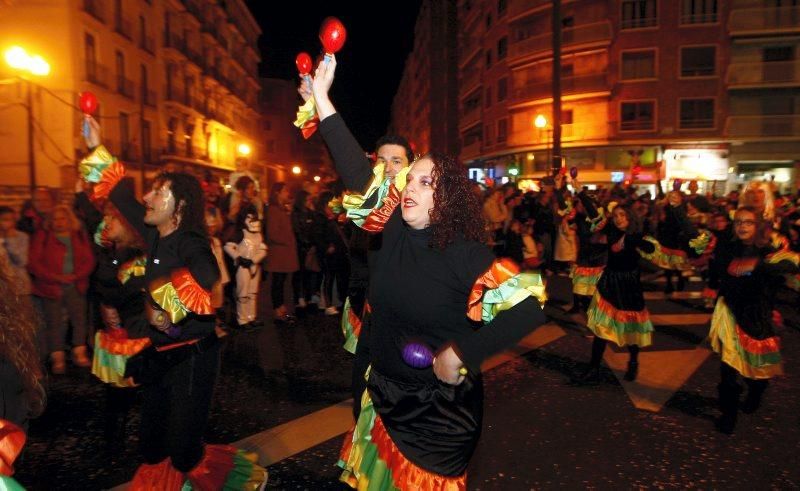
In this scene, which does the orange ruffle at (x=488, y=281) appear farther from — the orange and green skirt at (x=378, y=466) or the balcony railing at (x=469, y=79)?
the balcony railing at (x=469, y=79)

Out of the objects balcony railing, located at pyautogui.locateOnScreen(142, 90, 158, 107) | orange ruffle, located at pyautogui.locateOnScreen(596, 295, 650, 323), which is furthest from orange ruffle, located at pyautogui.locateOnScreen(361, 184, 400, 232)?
balcony railing, located at pyautogui.locateOnScreen(142, 90, 158, 107)

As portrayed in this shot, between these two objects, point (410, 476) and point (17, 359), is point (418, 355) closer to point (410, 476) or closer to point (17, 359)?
point (410, 476)

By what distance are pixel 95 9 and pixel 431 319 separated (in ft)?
98.8

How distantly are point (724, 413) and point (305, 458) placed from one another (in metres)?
3.23

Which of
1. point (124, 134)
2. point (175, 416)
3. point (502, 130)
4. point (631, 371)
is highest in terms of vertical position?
point (502, 130)

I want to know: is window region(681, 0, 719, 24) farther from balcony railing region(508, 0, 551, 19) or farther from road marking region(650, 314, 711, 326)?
road marking region(650, 314, 711, 326)

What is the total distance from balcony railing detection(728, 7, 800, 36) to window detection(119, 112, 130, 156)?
105 ft

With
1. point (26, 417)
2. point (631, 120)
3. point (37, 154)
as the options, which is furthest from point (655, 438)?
point (631, 120)

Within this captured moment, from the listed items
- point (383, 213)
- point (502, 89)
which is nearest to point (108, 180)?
point (383, 213)

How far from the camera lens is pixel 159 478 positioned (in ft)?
9.67

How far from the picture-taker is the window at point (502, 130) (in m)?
39.2

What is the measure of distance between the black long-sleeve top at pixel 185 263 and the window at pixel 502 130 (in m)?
37.5

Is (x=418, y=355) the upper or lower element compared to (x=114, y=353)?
upper

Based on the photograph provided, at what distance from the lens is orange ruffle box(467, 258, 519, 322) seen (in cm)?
209
